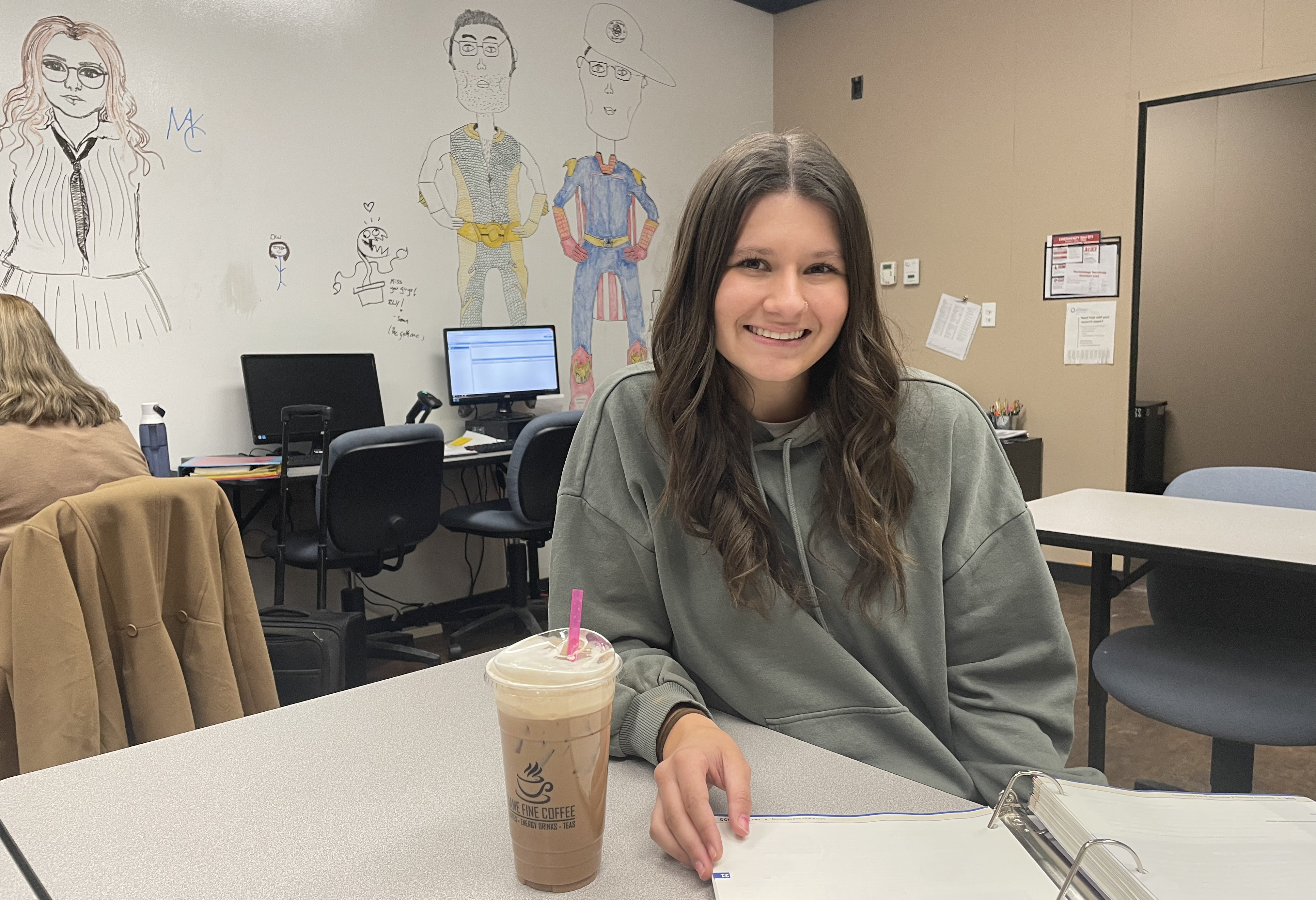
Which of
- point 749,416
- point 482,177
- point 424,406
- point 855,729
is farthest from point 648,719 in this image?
point 482,177

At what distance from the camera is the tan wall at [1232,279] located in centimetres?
375

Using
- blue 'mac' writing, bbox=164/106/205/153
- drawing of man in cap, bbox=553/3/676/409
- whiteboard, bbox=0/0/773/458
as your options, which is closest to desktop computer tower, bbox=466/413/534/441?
whiteboard, bbox=0/0/773/458

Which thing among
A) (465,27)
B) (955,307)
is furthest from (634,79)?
(955,307)

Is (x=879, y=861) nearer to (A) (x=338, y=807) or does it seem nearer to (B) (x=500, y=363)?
(A) (x=338, y=807)

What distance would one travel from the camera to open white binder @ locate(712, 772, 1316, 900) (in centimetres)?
56

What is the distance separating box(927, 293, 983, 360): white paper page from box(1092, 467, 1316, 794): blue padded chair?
251 centimetres

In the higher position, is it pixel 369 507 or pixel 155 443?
pixel 155 443

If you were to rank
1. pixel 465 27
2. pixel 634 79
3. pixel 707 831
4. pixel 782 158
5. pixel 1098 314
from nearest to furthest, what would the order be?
pixel 707 831
pixel 782 158
pixel 465 27
pixel 1098 314
pixel 634 79

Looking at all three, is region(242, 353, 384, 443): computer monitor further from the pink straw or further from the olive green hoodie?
the pink straw

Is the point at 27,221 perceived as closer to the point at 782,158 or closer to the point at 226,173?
the point at 226,173

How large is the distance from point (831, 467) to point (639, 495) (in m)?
0.22

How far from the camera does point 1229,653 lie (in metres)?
1.91

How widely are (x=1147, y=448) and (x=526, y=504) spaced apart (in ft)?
9.39

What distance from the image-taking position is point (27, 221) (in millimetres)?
2986
